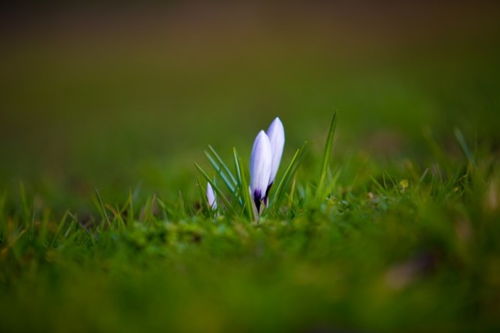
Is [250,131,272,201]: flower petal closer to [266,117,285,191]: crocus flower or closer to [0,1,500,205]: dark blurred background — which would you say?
[266,117,285,191]: crocus flower

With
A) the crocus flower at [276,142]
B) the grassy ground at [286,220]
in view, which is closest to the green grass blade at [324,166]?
the grassy ground at [286,220]

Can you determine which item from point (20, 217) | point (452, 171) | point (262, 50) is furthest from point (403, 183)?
point (262, 50)

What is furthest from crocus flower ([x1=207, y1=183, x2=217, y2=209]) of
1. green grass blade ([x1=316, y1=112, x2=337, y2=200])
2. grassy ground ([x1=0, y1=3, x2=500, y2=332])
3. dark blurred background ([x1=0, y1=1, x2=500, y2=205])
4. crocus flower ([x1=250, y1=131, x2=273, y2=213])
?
dark blurred background ([x1=0, y1=1, x2=500, y2=205])

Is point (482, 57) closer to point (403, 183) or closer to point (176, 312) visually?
point (403, 183)

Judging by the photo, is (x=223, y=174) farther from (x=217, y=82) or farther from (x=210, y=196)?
(x=217, y=82)

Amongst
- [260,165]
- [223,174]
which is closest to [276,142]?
[260,165]

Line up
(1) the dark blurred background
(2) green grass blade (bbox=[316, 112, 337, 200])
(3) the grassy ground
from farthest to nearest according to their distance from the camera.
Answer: (1) the dark blurred background, (2) green grass blade (bbox=[316, 112, 337, 200]), (3) the grassy ground
